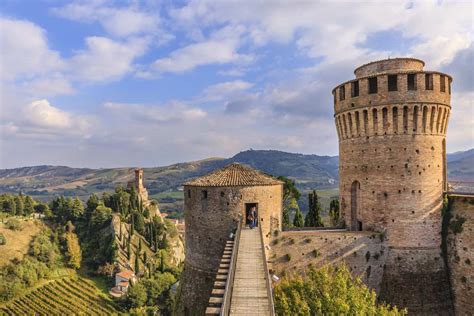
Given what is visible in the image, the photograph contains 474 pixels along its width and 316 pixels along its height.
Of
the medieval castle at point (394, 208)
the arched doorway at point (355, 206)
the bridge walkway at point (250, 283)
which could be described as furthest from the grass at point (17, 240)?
the arched doorway at point (355, 206)

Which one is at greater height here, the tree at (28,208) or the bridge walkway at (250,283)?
the bridge walkway at (250,283)

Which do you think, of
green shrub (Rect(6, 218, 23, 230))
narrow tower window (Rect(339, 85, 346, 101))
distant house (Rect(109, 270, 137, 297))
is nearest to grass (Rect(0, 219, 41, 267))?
green shrub (Rect(6, 218, 23, 230))

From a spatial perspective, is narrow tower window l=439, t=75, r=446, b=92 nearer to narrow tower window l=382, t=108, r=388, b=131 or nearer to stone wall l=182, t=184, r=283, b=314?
narrow tower window l=382, t=108, r=388, b=131

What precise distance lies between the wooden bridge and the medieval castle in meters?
4.38

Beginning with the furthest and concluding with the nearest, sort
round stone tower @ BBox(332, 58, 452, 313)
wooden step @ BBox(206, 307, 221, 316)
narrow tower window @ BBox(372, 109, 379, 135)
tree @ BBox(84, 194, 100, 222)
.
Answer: tree @ BBox(84, 194, 100, 222)
narrow tower window @ BBox(372, 109, 379, 135)
round stone tower @ BBox(332, 58, 452, 313)
wooden step @ BBox(206, 307, 221, 316)

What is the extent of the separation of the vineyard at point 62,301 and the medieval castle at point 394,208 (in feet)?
183

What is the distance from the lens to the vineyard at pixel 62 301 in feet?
220

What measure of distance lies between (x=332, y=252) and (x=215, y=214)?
883 cm

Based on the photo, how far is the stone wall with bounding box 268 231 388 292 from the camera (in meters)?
23.1

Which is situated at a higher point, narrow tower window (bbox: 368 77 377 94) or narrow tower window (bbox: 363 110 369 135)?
narrow tower window (bbox: 368 77 377 94)

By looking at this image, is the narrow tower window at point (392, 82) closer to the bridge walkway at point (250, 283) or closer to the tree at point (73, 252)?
the bridge walkway at point (250, 283)

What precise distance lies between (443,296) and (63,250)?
94.8m

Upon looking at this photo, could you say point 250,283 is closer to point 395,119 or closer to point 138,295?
point 395,119

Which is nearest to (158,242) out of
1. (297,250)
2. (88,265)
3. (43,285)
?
(88,265)
